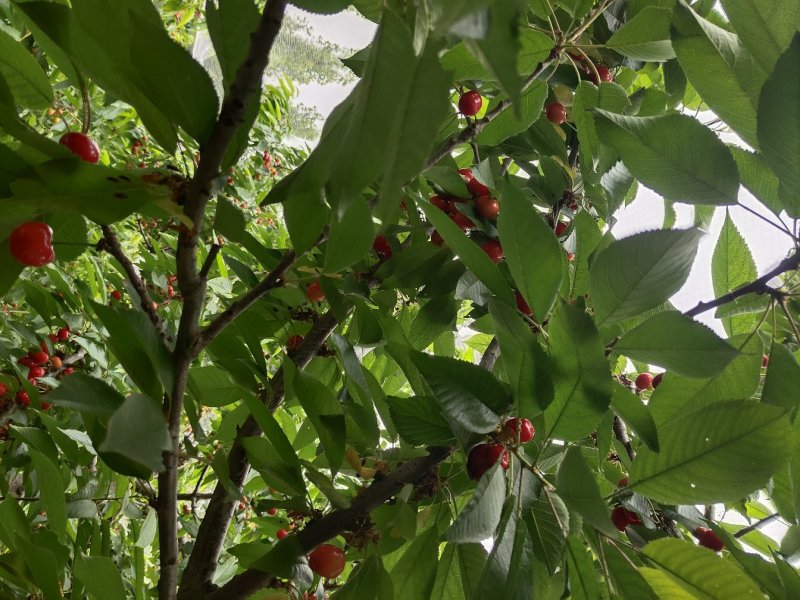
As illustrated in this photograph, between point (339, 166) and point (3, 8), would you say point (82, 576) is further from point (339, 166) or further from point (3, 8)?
point (3, 8)

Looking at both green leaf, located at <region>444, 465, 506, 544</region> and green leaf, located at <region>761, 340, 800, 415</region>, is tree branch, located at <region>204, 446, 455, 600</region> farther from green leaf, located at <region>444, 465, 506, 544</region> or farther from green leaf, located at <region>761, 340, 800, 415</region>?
green leaf, located at <region>761, 340, 800, 415</region>

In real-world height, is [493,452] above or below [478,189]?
below

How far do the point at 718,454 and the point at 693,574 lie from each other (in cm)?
9

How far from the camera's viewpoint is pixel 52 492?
0.65 meters

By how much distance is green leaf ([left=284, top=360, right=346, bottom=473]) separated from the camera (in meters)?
0.55

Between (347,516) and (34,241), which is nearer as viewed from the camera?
(34,241)

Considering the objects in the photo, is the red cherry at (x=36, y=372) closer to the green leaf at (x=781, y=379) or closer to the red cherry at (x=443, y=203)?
the red cherry at (x=443, y=203)

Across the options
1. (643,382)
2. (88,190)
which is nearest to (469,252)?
(88,190)

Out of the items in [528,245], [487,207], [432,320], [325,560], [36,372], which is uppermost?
[36,372]

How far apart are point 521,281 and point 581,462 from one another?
13 centimetres

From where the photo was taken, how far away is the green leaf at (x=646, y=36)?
2.14 feet

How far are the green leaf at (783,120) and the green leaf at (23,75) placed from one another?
492 millimetres

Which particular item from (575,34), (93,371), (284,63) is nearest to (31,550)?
(575,34)

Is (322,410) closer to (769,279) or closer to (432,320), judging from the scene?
(432,320)
